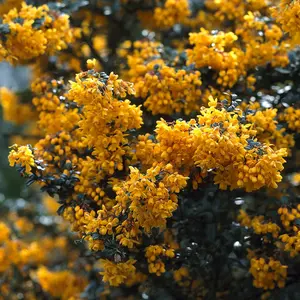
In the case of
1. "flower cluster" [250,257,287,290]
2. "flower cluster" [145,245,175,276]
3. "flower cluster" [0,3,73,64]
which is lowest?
"flower cluster" [250,257,287,290]

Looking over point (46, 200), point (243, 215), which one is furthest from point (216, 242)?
point (46, 200)

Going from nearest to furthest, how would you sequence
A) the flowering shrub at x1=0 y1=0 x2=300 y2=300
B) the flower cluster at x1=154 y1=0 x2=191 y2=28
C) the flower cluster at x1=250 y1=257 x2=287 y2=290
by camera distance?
the flowering shrub at x1=0 y1=0 x2=300 y2=300, the flower cluster at x1=250 y1=257 x2=287 y2=290, the flower cluster at x1=154 y1=0 x2=191 y2=28

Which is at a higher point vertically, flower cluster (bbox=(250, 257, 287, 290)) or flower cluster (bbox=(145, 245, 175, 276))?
flower cluster (bbox=(145, 245, 175, 276))

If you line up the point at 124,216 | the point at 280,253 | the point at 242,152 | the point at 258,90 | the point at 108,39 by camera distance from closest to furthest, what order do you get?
the point at 242,152 < the point at 124,216 < the point at 280,253 < the point at 258,90 < the point at 108,39

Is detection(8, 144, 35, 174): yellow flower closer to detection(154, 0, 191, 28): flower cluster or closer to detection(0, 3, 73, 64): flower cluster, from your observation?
detection(0, 3, 73, 64): flower cluster

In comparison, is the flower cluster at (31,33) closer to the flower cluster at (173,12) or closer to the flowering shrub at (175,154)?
the flowering shrub at (175,154)

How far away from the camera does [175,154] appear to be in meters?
2.32

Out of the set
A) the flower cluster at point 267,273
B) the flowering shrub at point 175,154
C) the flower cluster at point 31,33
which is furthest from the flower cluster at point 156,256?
the flower cluster at point 31,33

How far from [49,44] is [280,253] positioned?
154 cm

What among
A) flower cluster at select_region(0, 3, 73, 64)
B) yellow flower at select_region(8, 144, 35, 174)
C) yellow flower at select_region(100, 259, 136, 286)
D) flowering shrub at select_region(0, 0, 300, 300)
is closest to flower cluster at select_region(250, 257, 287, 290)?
flowering shrub at select_region(0, 0, 300, 300)

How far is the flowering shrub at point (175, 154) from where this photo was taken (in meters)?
2.25

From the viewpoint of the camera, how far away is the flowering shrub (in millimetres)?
2254

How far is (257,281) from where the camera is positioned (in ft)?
8.77

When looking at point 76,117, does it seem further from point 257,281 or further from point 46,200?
point 46,200
